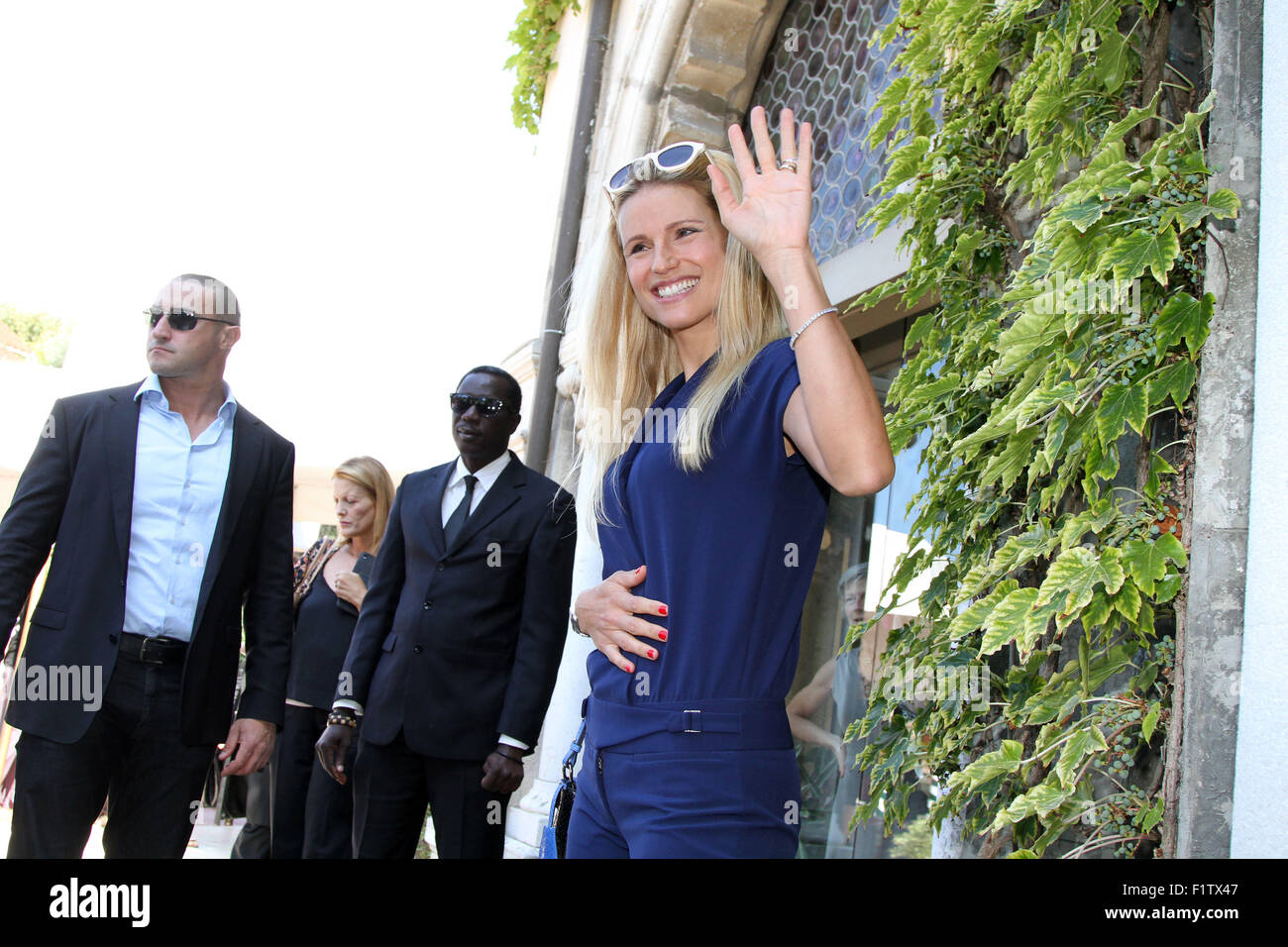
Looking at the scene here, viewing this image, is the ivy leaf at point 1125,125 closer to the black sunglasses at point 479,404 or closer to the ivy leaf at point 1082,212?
the ivy leaf at point 1082,212

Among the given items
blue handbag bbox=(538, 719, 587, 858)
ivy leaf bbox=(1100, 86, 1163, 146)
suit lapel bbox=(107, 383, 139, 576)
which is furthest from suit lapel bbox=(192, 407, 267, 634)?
ivy leaf bbox=(1100, 86, 1163, 146)

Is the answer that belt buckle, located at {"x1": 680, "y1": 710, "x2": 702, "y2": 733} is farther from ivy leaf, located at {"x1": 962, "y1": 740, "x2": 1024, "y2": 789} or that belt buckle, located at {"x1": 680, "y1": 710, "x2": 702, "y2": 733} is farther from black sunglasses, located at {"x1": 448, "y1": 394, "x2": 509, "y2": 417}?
black sunglasses, located at {"x1": 448, "y1": 394, "x2": 509, "y2": 417}

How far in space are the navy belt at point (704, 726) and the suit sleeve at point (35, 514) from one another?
1.72 meters

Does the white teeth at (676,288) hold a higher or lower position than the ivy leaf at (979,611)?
higher

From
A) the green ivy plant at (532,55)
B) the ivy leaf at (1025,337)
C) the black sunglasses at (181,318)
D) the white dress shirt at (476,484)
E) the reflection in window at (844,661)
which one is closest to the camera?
the ivy leaf at (1025,337)

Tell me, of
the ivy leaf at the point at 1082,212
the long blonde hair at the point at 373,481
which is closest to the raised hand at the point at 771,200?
the ivy leaf at the point at 1082,212

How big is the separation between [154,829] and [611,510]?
161 centimetres

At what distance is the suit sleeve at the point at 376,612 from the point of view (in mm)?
3463

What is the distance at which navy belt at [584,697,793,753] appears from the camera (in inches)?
57.7

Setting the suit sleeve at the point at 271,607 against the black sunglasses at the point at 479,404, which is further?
the black sunglasses at the point at 479,404
